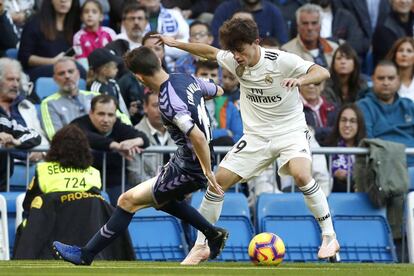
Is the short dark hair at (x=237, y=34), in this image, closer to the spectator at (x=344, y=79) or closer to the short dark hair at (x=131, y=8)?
the spectator at (x=344, y=79)

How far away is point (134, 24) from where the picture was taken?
58.2ft

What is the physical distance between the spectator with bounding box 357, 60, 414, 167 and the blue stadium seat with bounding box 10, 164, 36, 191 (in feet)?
13.4

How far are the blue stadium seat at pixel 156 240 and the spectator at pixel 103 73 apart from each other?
2207mm

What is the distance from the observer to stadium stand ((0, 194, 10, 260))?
548 inches

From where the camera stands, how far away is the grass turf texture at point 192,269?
1047cm

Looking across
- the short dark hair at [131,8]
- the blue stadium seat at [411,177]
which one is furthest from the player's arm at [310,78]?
the short dark hair at [131,8]

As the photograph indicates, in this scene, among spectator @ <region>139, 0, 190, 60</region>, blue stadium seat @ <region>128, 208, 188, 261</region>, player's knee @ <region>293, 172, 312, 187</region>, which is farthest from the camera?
spectator @ <region>139, 0, 190, 60</region>

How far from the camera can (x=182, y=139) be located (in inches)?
451

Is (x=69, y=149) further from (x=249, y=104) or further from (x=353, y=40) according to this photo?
(x=353, y=40)

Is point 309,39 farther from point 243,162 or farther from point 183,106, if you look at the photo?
point 183,106

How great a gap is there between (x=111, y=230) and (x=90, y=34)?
6.84 metres

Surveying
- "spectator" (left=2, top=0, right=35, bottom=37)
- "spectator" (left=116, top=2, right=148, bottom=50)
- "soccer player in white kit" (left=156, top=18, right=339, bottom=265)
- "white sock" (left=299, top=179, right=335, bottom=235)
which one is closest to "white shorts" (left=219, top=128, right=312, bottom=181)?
"soccer player in white kit" (left=156, top=18, right=339, bottom=265)

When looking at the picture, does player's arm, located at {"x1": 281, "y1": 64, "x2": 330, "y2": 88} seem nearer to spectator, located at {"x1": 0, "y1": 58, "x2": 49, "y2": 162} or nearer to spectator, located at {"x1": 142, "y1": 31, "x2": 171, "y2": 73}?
spectator, located at {"x1": 0, "y1": 58, "x2": 49, "y2": 162}

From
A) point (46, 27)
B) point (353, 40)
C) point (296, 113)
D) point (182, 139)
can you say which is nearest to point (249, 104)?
point (296, 113)
